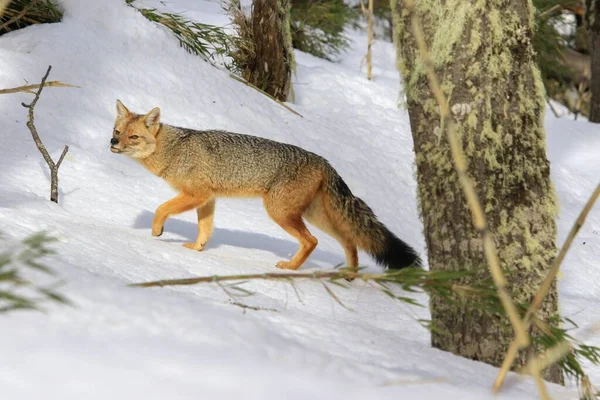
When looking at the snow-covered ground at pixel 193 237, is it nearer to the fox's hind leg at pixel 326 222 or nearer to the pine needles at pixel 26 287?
the pine needles at pixel 26 287

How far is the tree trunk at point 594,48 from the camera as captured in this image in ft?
33.4

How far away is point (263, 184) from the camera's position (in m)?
5.72

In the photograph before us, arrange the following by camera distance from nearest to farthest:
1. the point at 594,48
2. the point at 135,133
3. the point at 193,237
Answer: the point at 135,133 → the point at 193,237 → the point at 594,48

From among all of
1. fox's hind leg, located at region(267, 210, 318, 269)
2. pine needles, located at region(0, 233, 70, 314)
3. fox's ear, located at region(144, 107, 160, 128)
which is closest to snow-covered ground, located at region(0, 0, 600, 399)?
pine needles, located at region(0, 233, 70, 314)

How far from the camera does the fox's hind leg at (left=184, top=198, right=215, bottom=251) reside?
5.67 metres

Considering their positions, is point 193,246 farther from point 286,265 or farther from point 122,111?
point 122,111

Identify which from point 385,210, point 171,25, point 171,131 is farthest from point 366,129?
point 171,131

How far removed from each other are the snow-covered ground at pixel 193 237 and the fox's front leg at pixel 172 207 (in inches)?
5.3

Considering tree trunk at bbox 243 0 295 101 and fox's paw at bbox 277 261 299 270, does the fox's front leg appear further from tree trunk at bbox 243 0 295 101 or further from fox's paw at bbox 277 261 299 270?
tree trunk at bbox 243 0 295 101

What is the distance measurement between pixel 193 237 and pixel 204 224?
391mm

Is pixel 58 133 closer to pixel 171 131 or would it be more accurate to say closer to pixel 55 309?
pixel 171 131

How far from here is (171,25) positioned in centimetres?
812

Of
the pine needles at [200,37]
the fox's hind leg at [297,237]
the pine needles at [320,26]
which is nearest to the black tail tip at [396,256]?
the fox's hind leg at [297,237]

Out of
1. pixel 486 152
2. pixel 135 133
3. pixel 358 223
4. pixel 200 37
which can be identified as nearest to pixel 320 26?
pixel 200 37
